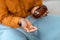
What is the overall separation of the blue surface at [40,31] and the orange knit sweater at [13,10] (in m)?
0.05

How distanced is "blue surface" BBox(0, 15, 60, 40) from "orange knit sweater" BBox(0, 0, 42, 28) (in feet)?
0.16

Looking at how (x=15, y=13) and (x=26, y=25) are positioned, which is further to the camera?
(x=15, y=13)

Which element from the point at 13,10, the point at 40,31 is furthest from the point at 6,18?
the point at 40,31

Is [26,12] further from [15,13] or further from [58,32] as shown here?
[58,32]

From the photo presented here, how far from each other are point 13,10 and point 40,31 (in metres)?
0.22

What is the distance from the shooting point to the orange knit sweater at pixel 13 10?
3.12ft

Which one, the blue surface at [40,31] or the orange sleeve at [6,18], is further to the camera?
the orange sleeve at [6,18]

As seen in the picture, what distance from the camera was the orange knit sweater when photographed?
95 cm

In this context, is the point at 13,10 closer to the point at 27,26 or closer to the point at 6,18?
the point at 6,18

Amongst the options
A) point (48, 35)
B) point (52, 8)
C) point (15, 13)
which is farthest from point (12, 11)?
point (52, 8)

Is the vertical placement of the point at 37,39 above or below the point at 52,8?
below

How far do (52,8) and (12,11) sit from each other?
446mm

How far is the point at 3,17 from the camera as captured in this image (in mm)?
966

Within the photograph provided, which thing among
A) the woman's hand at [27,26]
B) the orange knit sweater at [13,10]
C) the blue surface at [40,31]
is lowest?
the blue surface at [40,31]
